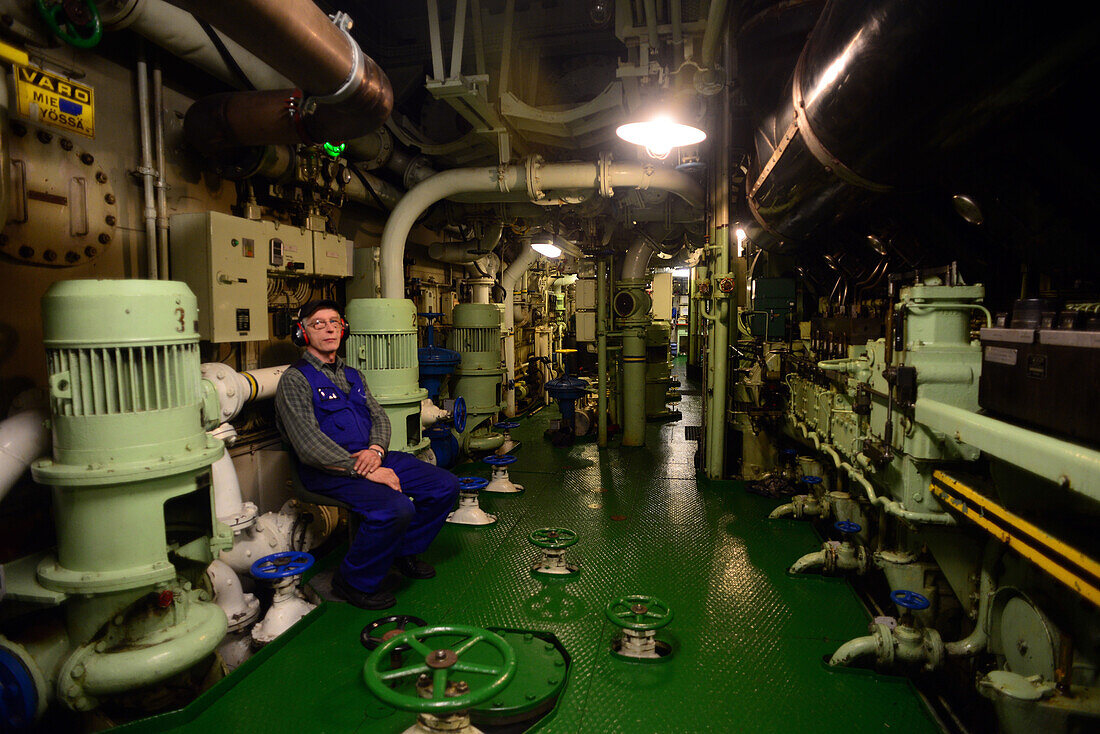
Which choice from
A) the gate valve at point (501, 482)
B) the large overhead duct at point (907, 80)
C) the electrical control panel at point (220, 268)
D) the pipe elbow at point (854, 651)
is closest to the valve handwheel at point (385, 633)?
the pipe elbow at point (854, 651)

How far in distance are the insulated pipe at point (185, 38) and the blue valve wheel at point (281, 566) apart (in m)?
2.53

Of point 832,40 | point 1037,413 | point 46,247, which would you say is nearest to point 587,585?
point 1037,413

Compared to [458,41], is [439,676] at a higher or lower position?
lower

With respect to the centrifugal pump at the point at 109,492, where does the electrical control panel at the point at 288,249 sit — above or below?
above

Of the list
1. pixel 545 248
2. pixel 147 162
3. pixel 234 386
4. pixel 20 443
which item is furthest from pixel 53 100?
pixel 545 248

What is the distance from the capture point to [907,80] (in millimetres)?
1702

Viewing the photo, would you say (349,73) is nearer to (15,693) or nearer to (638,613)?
(15,693)

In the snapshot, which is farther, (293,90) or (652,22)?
(652,22)

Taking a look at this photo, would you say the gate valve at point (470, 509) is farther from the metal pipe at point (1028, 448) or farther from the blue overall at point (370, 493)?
the metal pipe at point (1028, 448)

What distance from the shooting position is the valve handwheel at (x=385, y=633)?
252 centimetres

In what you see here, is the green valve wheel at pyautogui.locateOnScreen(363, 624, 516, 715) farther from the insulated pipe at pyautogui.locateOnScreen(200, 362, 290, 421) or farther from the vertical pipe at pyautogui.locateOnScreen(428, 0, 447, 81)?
the vertical pipe at pyautogui.locateOnScreen(428, 0, 447, 81)

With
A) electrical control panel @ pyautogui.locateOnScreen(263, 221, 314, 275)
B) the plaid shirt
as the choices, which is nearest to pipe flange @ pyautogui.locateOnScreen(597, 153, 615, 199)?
electrical control panel @ pyautogui.locateOnScreen(263, 221, 314, 275)

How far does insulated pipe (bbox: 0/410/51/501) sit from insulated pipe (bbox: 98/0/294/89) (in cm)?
183

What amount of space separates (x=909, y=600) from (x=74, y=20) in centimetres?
404
